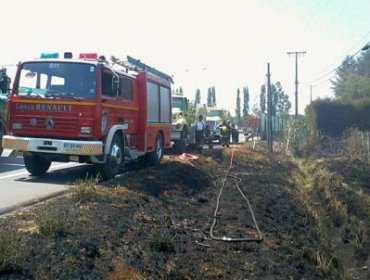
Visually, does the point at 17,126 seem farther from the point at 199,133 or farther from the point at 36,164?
the point at 199,133

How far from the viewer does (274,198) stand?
491 inches

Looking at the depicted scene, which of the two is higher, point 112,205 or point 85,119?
point 85,119

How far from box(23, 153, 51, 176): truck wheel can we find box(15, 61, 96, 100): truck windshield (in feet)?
5.71

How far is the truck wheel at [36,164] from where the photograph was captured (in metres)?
12.1

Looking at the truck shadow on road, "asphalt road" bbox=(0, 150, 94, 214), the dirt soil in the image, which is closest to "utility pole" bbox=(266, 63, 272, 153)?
the dirt soil

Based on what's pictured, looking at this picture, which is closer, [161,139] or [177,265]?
[177,265]

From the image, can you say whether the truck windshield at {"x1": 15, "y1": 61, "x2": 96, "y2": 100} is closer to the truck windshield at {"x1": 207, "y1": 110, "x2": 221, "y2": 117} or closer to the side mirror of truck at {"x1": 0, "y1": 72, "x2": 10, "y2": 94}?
the side mirror of truck at {"x1": 0, "y1": 72, "x2": 10, "y2": 94}

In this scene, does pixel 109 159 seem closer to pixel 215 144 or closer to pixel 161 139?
pixel 161 139

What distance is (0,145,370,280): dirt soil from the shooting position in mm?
A: 5613

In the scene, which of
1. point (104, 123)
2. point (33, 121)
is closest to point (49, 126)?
point (33, 121)

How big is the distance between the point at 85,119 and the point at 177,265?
544cm

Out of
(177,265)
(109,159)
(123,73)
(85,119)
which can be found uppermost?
(123,73)

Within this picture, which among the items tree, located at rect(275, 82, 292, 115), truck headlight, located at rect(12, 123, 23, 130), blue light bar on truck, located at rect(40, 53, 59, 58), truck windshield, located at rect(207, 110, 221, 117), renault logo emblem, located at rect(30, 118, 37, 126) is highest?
tree, located at rect(275, 82, 292, 115)

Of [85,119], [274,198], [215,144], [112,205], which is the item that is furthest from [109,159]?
[215,144]
